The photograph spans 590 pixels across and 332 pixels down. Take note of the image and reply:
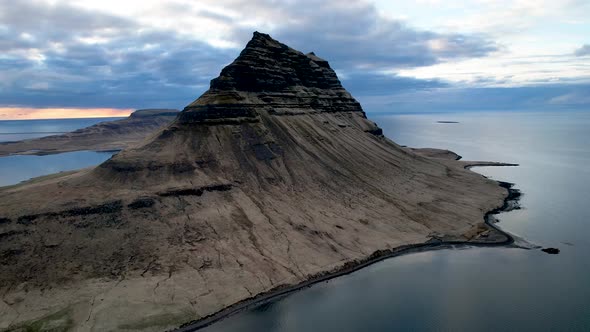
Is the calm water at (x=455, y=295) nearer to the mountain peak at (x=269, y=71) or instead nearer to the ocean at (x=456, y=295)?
the ocean at (x=456, y=295)

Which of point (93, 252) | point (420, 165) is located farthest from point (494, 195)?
point (93, 252)

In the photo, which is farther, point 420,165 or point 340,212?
point 420,165

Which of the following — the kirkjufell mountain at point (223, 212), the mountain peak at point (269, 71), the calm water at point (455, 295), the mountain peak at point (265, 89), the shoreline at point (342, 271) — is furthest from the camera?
the mountain peak at point (269, 71)

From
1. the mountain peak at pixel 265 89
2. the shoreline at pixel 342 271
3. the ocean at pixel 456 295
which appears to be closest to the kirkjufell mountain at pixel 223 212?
the mountain peak at pixel 265 89

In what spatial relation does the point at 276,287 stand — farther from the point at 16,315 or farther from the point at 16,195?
the point at 16,195

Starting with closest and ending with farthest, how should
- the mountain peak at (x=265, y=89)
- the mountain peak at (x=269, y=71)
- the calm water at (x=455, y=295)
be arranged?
the calm water at (x=455, y=295), the mountain peak at (x=265, y=89), the mountain peak at (x=269, y=71)

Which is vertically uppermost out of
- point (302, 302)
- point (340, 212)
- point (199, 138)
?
point (199, 138)

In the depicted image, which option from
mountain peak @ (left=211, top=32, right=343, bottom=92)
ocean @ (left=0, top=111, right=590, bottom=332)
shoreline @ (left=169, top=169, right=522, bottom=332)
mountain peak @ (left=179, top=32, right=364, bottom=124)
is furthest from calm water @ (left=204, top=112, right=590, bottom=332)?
mountain peak @ (left=211, top=32, right=343, bottom=92)

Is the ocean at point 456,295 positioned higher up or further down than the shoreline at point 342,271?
further down

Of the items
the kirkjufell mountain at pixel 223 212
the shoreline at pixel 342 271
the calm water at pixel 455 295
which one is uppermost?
the kirkjufell mountain at pixel 223 212

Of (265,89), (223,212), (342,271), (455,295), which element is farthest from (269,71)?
(455,295)
